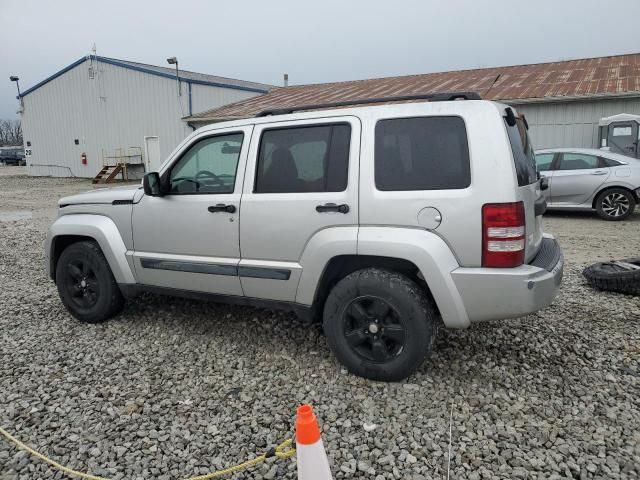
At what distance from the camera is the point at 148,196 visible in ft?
14.0

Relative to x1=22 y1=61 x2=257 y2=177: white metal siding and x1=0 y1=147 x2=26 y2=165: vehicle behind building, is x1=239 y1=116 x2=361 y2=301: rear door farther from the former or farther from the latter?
x1=0 y1=147 x2=26 y2=165: vehicle behind building

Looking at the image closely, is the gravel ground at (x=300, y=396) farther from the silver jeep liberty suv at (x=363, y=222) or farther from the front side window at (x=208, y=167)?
the front side window at (x=208, y=167)

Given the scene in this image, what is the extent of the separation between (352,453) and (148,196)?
2.78 metres

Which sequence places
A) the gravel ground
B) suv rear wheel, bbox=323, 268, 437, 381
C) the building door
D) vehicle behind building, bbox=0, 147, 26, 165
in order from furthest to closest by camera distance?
vehicle behind building, bbox=0, 147, 26, 165 < the building door < suv rear wheel, bbox=323, 268, 437, 381 < the gravel ground

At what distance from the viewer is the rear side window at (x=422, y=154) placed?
10.2 feet

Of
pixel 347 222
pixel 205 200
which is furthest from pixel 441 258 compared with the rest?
pixel 205 200

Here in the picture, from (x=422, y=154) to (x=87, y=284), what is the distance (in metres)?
3.41

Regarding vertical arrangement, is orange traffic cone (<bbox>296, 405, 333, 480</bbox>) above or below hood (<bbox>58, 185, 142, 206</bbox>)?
below

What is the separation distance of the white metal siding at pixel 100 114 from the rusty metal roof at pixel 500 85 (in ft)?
6.35

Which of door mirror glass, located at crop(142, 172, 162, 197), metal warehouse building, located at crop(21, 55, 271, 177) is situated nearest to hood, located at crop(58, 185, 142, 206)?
door mirror glass, located at crop(142, 172, 162, 197)

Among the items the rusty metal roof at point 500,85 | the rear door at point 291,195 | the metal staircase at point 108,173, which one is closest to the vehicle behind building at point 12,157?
the metal staircase at point 108,173

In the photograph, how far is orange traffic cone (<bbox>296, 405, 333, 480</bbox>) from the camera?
1.92 meters

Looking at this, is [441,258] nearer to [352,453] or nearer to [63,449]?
[352,453]

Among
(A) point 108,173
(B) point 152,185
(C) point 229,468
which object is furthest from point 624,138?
(A) point 108,173
